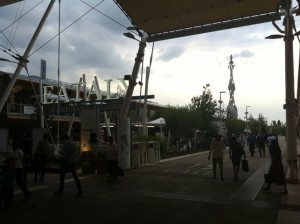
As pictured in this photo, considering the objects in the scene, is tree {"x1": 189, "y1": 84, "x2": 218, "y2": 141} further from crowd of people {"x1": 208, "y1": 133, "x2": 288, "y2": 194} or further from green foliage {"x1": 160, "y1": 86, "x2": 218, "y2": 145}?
crowd of people {"x1": 208, "y1": 133, "x2": 288, "y2": 194}

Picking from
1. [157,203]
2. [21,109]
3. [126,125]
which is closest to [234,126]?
[21,109]

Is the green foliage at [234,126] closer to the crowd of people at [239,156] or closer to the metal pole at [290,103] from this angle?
the crowd of people at [239,156]

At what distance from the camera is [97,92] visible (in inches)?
1284

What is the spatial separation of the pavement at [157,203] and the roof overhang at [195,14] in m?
6.83

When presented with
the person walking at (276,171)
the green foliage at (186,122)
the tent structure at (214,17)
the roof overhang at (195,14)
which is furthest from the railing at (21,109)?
A: the person walking at (276,171)

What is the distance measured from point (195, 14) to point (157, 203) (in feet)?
→ 31.0

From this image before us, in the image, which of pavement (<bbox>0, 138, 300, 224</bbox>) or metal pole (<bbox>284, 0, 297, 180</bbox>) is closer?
pavement (<bbox>0, 138, 300, 224</bbox>)

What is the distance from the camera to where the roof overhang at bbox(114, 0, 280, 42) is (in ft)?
52.3

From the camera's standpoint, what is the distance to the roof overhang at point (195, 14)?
15945mm

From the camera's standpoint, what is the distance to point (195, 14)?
55.3 feet

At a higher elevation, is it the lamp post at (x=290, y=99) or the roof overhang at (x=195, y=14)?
the roof overhang at (x=195, y=14)

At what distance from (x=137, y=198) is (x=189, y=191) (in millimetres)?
1981

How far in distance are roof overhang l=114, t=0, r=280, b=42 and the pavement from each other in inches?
269

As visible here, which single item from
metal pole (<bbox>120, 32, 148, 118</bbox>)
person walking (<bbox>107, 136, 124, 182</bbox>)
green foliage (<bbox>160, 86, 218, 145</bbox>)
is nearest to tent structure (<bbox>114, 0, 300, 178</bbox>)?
metal pole (<bbox>120, 32, 148, 118</bbox>)
